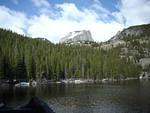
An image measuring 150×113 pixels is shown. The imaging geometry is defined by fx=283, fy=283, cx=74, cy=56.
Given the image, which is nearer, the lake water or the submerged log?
the submerged log

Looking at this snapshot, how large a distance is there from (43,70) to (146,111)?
141 meters

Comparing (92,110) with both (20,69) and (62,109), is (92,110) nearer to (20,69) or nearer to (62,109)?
(62,109)

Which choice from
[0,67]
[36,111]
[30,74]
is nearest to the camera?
[36,111]

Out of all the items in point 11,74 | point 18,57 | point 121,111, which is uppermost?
point 18,57

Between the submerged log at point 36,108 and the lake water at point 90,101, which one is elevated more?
the submerged log at point 36,108

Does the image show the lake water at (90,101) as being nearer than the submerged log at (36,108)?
No

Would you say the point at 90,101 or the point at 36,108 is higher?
the point at 36,108

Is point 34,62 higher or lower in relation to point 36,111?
higher

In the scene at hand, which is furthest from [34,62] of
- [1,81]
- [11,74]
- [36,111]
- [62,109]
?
[36,111]

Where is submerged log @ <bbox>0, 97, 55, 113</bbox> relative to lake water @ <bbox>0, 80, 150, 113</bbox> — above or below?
above

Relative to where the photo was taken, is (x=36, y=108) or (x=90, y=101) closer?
(x=36, y=108)

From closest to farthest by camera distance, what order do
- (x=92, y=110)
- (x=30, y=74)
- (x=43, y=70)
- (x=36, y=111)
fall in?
1. (x=36, y=111)
2. (x=92, y=110)
3. (x=30, y=74)
4. (x=43, y=70)

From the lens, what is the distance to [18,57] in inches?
6939

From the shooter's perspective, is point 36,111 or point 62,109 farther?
point 62,109
